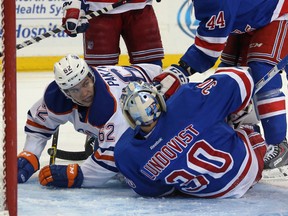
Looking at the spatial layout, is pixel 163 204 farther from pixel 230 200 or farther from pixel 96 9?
pixel 96 9

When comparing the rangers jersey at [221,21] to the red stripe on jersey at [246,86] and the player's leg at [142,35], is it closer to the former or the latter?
the red stripe on jersey at [246,86]

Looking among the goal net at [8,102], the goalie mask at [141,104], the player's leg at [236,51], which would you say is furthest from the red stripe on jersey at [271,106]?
the goal net at [8,102]

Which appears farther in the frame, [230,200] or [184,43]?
[184,43]

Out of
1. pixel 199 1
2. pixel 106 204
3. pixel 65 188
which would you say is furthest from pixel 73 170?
pixel 199 1

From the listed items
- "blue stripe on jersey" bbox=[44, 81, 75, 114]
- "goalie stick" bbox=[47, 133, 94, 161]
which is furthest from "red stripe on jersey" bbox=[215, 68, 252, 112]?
"goalie stick" bbox=[47, 133, 94, 161]

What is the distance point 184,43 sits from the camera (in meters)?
6.59

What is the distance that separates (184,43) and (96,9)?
282 centimetres

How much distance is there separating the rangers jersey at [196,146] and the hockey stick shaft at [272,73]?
0.72 feet

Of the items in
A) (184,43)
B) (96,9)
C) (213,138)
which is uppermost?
(96,9)

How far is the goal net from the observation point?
2287 mm

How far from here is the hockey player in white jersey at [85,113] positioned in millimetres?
3148

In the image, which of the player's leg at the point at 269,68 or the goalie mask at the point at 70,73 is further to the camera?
the player's leg at the point at 269,68

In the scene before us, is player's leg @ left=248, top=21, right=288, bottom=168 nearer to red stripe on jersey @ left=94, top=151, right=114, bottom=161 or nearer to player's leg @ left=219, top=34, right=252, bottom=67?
player's leg @ left=219, top=34, right=252, bottom=67

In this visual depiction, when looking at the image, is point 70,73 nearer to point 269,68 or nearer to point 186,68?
point 186,68
